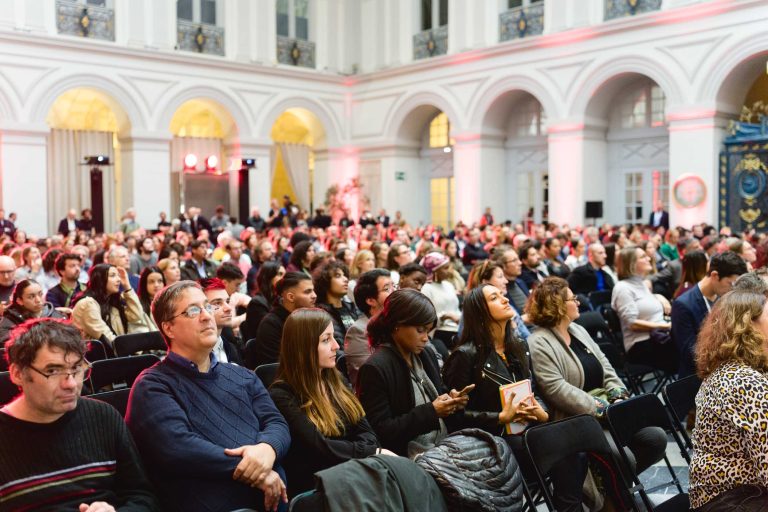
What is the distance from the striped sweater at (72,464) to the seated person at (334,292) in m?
2.62

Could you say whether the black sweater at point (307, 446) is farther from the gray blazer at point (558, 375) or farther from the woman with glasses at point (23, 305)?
the woman with glasses at point (23, 305)

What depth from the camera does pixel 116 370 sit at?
14.4 ft

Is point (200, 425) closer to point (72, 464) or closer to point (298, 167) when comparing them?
point (72, 464)

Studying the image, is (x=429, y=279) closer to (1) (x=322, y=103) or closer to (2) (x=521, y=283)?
(2) (x=521, y=283)

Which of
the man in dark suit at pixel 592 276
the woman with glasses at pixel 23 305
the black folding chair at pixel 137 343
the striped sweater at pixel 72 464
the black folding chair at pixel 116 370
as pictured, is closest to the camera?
the striped sweater at pixel 72 464

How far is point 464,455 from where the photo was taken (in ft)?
9.52

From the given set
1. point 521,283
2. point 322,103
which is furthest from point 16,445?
point 322,103

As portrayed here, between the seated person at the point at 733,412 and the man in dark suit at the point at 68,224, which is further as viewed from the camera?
the man in dark suit at the point at 68,224

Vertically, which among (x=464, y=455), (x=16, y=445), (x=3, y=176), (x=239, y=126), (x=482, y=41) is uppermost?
(x=482, y=41)

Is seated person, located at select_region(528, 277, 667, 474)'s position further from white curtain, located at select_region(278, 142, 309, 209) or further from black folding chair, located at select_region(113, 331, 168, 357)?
white curtain, located at select_region(278, 142, 309, 209)

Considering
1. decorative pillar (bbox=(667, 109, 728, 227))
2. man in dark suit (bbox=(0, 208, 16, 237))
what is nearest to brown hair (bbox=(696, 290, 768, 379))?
decorative pillar (bbox=(667, 109, 728, 227))

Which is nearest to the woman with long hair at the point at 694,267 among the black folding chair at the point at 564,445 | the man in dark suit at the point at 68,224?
the black folding chair at the point at 564,445

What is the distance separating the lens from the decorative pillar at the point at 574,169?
55.4 ft

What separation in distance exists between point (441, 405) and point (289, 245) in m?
8.23
